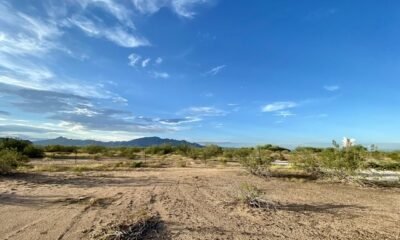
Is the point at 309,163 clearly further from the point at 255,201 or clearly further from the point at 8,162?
the point at 8,162

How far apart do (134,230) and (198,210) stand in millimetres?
3216

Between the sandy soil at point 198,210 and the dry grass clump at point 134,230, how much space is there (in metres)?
0.20

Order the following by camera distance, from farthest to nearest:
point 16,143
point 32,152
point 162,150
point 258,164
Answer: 1. point 162,150
2. point 16,143
3. point 32,152
4. point 258,164

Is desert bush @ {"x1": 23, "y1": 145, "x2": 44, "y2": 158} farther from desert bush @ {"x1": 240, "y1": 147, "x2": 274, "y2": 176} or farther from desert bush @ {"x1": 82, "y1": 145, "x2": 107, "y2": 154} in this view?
desert bush @ {"x1": 240, "y1": 147, "x2": 274, "y2": 176}

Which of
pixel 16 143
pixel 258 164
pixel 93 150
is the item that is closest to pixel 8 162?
pixel 258 164

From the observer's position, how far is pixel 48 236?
906 centimetres

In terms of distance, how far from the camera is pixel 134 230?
9086 mm

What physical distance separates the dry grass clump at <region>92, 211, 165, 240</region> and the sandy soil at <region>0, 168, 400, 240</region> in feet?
0.66

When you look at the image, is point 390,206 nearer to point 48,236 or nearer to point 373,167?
point 373,167

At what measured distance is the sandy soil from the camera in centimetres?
952

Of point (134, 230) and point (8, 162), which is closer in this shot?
point (134, 230)

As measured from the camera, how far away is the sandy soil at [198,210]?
952 centimetres

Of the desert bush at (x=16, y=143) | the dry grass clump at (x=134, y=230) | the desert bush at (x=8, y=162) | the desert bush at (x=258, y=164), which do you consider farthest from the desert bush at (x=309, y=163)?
the desert bush at (x=16, y=143)

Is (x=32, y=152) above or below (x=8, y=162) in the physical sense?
above
